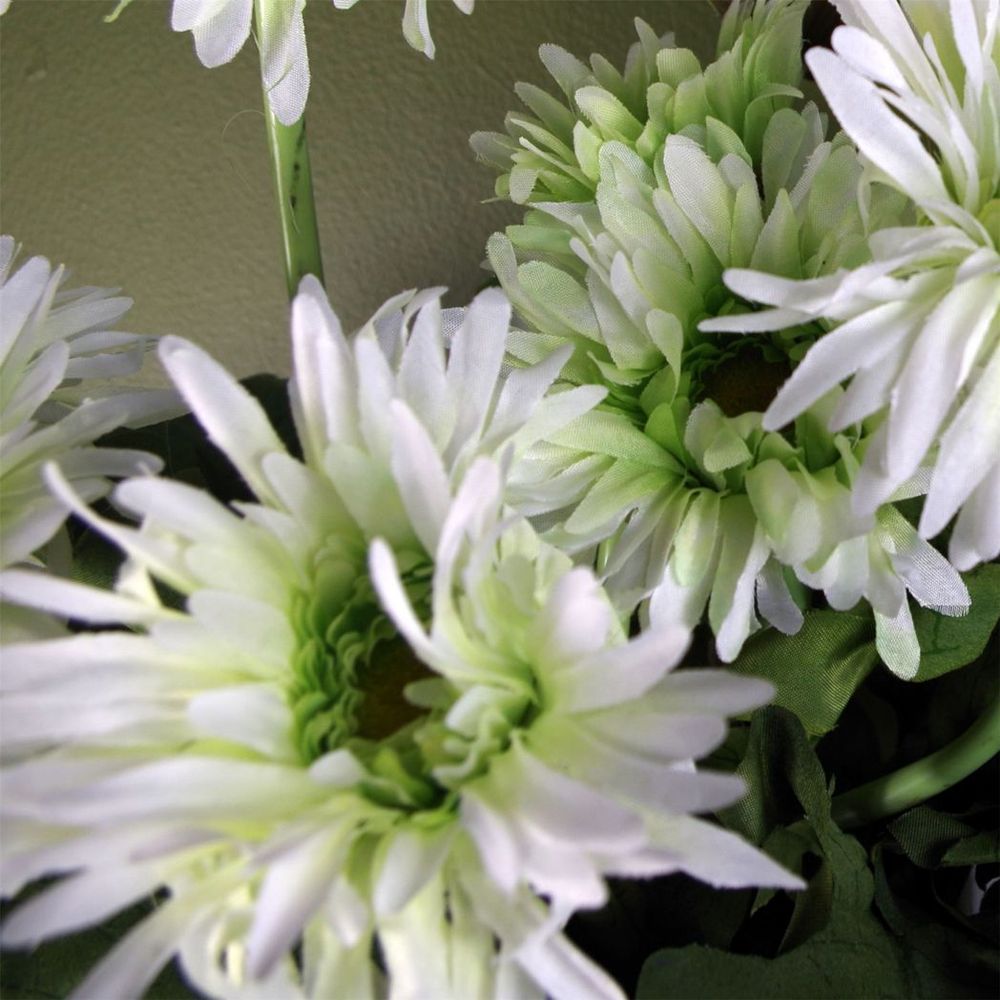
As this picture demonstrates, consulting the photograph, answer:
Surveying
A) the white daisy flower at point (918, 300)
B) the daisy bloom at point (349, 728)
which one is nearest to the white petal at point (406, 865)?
the daisy bloom at point (349, 728)

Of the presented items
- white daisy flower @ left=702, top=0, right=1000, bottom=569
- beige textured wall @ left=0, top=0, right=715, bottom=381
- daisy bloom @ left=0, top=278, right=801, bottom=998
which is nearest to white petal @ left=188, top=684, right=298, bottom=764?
daisy bloom @ left=0, top=278, right=801, bottom=998

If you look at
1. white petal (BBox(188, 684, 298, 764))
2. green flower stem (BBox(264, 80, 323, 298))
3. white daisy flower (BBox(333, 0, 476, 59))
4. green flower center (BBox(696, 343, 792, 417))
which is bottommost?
green flower center (BBox(696, 343, 792, 417))

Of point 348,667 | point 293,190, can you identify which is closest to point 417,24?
point 293,190

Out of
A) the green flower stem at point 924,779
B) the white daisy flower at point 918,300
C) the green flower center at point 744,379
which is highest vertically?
the white daisy flower at point 918,300

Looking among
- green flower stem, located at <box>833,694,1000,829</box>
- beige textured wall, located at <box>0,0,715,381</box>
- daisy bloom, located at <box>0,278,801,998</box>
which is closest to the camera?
daisy bloom, located at <box>0,278,801,998</box>

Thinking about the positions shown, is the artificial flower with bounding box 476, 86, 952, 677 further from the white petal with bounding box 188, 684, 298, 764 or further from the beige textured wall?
the beige textured wall

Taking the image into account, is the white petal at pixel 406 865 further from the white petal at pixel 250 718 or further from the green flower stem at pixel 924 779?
the green flower stem at pixel 924 779
